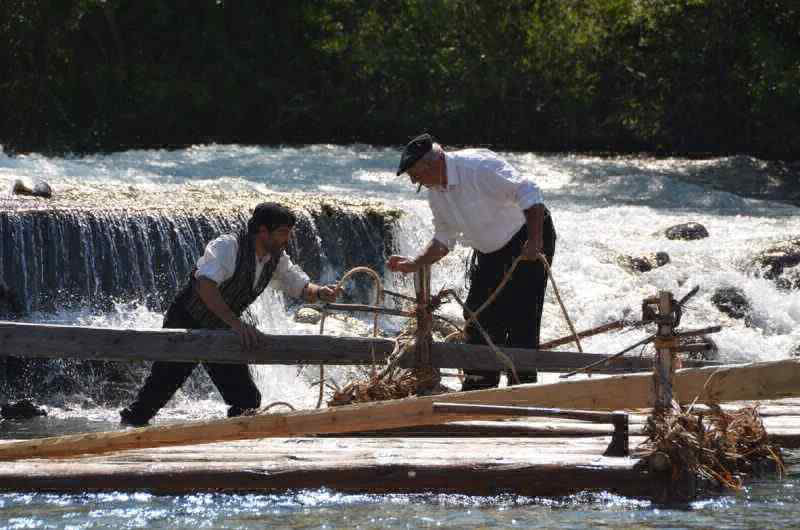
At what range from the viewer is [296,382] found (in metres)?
9.92

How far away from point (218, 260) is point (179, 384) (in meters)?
0.89

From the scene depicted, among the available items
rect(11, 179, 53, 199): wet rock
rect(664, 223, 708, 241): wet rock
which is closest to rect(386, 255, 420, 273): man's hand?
rect(11, 179, 53, 199): wet rock

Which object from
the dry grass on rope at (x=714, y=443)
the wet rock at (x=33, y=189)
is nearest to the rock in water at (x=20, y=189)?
the wet rock at (x=33, y=189)

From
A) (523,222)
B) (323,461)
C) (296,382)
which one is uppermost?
(523,222)

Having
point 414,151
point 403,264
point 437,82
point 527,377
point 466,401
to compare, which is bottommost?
point 527,377

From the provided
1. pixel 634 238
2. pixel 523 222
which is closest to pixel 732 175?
pixel 634 238

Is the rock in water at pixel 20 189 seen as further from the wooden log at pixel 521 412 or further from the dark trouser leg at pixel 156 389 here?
the wooden log at pixel 521 412

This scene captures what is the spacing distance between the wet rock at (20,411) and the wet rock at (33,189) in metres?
3.04

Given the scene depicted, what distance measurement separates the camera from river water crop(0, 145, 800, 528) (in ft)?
17.7

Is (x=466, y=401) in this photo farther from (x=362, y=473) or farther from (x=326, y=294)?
(x=326, y=294)

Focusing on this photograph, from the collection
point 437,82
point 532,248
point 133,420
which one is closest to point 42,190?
point 133,420

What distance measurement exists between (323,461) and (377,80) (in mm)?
18283

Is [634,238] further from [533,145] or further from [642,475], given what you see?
[642,475]

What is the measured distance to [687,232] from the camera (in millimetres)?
14891
